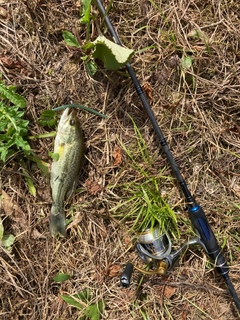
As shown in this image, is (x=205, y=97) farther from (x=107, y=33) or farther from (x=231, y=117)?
(x=107, y=33)

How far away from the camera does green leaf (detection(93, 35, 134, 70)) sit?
2.54 metres

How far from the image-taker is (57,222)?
2.87m

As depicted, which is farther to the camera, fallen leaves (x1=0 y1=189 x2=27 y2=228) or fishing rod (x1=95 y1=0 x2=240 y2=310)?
fallen leaves (x1=0 y1=189 x2=27 y2=228)

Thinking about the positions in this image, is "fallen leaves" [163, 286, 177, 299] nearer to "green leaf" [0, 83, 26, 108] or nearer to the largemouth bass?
the largemouth bass

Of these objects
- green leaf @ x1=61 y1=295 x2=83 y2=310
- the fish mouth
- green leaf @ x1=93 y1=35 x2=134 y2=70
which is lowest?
green leaf @ x1=61 y1=295 x2=83 y2=310

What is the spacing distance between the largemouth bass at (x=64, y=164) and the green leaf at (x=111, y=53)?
47 cm

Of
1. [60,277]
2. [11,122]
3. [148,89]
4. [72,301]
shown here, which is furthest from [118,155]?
[72,301]

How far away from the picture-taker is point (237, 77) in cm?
281

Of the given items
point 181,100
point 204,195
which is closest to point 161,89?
point 181,100

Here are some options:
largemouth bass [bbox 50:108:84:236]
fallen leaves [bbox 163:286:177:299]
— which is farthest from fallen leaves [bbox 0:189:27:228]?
fallen leaves [bbox 163:286:177:299]

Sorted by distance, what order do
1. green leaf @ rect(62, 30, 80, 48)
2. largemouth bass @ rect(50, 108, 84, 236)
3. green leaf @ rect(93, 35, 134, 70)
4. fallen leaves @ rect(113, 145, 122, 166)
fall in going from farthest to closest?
fallen leaves @ rect(113, 145, 122, 166)
green leaf @ rect(62, 30, 80, 48)
largemouth bass @ rect(50, 108, 84, 236)
green leaf @ rect(93, 35, 134, 70)

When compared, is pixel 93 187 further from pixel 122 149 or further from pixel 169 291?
pixel 169 291

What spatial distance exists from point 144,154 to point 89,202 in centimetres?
61

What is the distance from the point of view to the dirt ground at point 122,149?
9.22 feet
